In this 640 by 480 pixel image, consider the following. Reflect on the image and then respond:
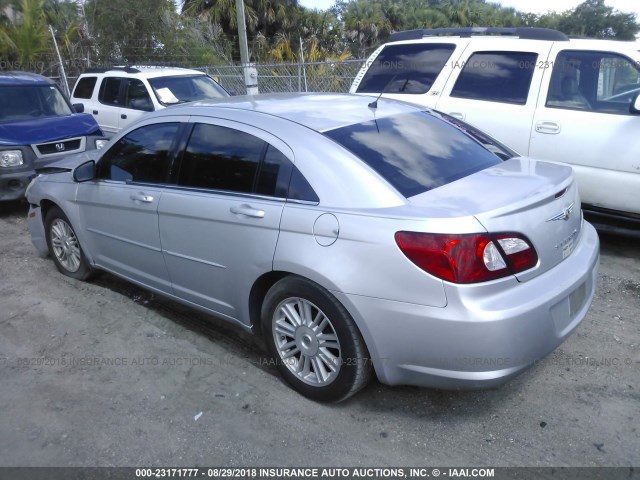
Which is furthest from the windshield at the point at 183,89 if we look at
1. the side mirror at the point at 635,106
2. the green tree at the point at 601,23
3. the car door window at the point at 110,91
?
the green tree at the point at 601,23

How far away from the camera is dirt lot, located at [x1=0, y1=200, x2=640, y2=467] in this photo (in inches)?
113

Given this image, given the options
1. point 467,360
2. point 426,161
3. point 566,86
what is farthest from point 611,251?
point 467,360

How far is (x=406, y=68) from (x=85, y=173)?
3715 mm

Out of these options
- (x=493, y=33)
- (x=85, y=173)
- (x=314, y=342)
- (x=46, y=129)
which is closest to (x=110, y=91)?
(x=46, y=129)

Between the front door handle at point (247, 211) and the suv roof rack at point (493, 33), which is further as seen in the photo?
the suv roof rack at point (493, 33)

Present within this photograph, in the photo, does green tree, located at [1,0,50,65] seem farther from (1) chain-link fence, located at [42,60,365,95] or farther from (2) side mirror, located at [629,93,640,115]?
(2) side mirror, located at [629,93,640,115]

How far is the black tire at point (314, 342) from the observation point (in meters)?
2.96

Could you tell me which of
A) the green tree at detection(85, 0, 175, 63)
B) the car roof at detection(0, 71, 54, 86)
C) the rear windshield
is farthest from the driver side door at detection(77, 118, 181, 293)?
the green tree at detection(85, 0, 175, 63)

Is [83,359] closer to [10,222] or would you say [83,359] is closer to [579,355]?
[579,355]

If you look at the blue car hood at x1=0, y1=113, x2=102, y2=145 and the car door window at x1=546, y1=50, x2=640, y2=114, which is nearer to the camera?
the car door window at x1=546, y1=50, x2=640, y2=114

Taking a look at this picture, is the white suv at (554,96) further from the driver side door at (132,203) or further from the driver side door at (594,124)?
the driver side door at (132,203)

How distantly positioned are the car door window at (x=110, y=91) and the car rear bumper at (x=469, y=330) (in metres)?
8.76

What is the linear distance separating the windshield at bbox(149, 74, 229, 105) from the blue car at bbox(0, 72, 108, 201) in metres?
1.45

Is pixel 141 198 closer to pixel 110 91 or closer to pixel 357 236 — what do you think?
pixel 357 236
